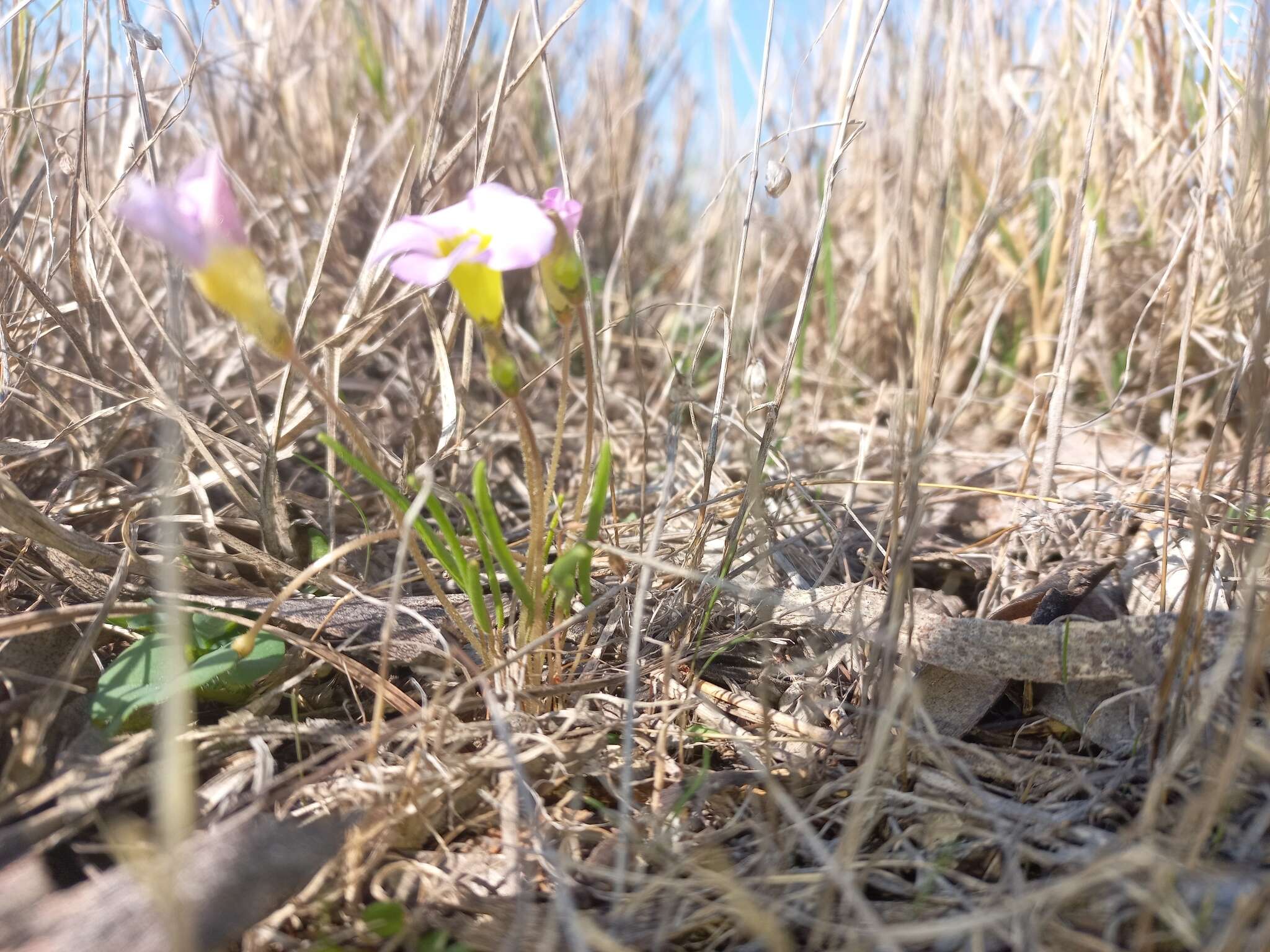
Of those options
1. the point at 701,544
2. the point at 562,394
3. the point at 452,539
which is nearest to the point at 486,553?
the point at 452,539

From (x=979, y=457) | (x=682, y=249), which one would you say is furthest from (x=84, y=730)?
(x=682, y=249)

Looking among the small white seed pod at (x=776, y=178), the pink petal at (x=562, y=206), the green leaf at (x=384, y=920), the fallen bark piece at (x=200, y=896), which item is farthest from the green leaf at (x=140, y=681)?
the small white seed pod at (x=776, y=178)

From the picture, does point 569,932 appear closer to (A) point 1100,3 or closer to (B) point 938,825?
(B) point 938,825

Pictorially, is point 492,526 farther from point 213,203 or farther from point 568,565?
point 213,203

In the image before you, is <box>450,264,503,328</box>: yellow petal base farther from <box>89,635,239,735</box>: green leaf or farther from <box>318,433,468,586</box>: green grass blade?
<box>89,635,239,735</box>: green leaf

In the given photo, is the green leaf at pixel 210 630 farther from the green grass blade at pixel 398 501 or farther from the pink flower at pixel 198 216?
the pink flower at pixel 198 216

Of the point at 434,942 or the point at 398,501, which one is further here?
the point at 398,501
